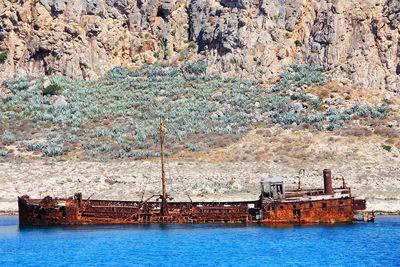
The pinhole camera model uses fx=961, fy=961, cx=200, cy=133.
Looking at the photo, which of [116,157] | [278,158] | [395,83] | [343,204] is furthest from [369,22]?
[343,204]

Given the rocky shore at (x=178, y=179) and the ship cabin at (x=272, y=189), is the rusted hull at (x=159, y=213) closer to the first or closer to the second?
the ship cabin at (x=272, y=189)

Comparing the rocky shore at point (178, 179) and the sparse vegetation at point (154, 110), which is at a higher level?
the sparse vegetation at point (154, 110)

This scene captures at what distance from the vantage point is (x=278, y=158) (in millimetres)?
65875

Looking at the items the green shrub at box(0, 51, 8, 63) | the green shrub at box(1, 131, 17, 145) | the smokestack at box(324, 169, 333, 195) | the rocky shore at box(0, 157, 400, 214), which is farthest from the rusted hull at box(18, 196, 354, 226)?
the green shrub at box(0, 51, 8, 63)

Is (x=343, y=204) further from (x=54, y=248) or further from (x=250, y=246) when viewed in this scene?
(x=54, y=248)

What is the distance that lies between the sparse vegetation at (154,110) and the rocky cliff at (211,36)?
155 centimetres

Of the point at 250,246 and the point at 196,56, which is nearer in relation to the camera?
the point at 250,246

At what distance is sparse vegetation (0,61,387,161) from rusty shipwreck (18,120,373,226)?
1655 cm

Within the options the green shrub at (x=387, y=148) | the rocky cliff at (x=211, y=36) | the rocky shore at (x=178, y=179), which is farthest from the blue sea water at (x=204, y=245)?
the rocky cliff at (x=211, y=36)

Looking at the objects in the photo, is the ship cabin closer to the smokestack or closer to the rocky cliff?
the smokestack

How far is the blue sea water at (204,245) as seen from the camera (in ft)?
131

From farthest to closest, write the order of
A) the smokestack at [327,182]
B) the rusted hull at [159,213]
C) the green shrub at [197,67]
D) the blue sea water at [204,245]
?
the green shrub at [197,67] → the rusted hull at [159,213] → the smokestack at [327,182] → the blue sea water at [204,245]

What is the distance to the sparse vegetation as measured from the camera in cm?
7238

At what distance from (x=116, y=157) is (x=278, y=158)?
11.6m
